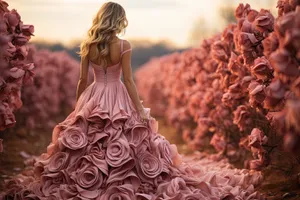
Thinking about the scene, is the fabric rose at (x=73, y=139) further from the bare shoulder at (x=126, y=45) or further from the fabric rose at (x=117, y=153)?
the bare shoulder at (x=126, y=45)

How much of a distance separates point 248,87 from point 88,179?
177 cm

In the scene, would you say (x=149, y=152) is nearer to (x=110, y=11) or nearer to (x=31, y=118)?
(x=110, y=11)

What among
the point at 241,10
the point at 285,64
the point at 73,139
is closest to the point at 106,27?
the point at 73,139

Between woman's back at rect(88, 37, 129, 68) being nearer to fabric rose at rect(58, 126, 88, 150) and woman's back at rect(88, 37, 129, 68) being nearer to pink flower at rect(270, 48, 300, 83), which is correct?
fabric rose at rect(58, 126, 88, 150)

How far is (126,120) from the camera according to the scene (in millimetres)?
4375

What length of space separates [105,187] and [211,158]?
288 centimetres

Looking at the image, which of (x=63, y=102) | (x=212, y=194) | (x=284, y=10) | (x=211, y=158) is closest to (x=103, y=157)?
(x=212, y=194)

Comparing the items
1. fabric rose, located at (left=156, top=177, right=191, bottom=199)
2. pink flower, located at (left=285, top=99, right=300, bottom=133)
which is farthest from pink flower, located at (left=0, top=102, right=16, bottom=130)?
pink flower, located at (left=285, top=99, right=300, bottom=133)

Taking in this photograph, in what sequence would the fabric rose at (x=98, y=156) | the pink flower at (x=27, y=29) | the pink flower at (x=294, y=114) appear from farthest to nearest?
the pink flower at (x=27, y=29), the fabric rose at (x=98, y=156), the pink flower at (x=294, y=114)

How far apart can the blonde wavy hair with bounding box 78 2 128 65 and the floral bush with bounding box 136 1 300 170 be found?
1.19 meters

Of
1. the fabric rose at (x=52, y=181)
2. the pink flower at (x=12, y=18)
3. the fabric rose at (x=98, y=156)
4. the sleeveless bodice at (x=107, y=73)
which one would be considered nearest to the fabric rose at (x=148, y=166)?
the fabric rose at (x=98, y=156)

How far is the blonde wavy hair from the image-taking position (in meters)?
4.32

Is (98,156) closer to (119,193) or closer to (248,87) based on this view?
(119,193)

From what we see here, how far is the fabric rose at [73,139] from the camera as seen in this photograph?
4242mm
